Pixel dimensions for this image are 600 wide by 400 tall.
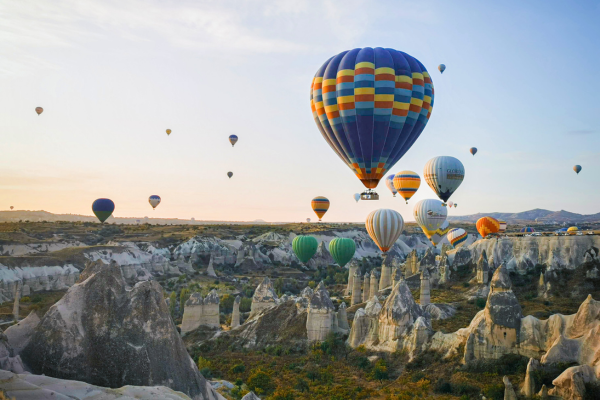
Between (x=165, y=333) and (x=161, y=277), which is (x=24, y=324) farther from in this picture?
(x=161, y=277)

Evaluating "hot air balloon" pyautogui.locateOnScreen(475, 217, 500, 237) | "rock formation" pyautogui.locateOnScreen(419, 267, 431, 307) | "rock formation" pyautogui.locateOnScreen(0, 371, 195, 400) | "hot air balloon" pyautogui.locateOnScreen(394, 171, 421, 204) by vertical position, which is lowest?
"rock formation" pyautogui.locateOnScreen(419, 267, 431, 307)

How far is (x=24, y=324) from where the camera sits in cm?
1708

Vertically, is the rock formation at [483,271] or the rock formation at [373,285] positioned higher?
the rock formation at [483,271]

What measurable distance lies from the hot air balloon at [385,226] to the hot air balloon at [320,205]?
A: 25545 millimetres

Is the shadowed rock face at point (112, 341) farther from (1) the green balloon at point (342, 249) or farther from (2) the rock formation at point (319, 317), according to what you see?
(1) the green balloon at point (342, 249)

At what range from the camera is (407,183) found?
64.4 metres

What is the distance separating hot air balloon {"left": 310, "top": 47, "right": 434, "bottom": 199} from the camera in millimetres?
35375

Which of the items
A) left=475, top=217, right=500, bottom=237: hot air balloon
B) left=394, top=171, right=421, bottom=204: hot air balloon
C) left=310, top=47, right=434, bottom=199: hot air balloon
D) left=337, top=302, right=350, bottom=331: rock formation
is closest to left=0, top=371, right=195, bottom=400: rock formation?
left=310, top=47, right=434, bottom=199: hot air balloon

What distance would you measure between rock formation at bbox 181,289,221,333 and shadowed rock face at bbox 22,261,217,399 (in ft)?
94.4

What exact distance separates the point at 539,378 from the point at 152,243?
243 ft

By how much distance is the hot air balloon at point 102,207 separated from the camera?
88.8 metres

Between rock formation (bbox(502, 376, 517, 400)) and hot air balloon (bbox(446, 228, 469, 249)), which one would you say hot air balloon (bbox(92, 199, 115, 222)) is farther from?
rock formation (bbox(502, 376, 517, 400))

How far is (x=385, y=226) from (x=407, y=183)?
1248cm

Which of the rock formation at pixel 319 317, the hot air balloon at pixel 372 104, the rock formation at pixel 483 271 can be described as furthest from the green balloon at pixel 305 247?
the hot air balloon at pixel 372 104
